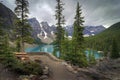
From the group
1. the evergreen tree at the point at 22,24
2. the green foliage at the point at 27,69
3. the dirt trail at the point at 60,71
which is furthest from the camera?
the evergreen tree at the point at 22,24

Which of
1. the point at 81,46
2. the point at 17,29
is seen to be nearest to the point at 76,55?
the point at 81,46

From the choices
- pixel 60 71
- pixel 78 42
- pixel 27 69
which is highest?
pixel 78 42

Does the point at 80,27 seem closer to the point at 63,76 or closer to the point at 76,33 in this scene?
the point at 76,33

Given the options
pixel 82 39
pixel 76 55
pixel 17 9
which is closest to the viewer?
pixel 17 9

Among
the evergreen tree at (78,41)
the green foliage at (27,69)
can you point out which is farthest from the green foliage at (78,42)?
the green foliage at (27,69)

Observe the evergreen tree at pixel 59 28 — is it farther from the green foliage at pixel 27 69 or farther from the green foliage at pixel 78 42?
the green foliage at pixel 27 69

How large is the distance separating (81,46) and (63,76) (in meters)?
20.9

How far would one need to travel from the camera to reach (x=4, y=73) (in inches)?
878

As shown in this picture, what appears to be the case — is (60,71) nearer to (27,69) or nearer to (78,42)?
(27,69)

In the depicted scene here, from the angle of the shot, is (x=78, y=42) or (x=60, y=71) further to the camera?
(x=78, y=42)

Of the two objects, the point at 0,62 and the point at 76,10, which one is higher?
the point at 76,10

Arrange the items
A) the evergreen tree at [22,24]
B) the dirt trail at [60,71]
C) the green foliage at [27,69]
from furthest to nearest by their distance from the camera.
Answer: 1. the evergreen tree at [22,24]
2. the dirt trail at [60,71]
3. the green foliage at [27,69]

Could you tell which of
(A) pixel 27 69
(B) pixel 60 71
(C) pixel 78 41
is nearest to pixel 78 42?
(C) pixel 78 41

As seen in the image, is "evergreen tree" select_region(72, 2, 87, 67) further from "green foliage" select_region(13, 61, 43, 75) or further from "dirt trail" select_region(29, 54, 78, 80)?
"green foliage" select_region(13, 61, 43, 75)
